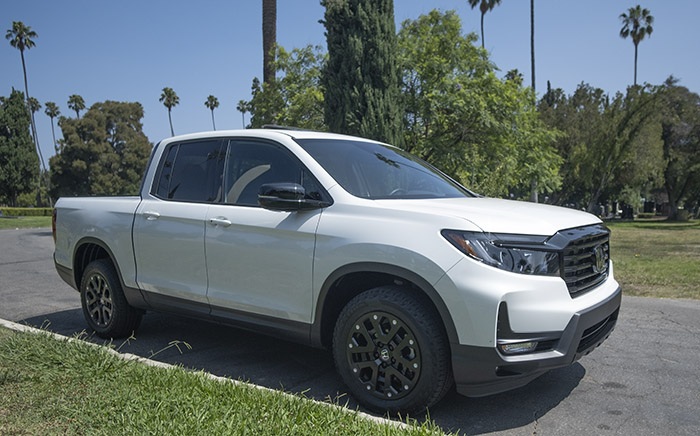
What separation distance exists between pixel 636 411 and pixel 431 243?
5.90 ft

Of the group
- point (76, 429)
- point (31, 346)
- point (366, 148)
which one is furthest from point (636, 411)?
point (31, 346)

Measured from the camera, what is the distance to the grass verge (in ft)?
9.55

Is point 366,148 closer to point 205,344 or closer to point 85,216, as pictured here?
point 205,344

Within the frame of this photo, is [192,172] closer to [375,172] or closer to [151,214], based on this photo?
[151,214]

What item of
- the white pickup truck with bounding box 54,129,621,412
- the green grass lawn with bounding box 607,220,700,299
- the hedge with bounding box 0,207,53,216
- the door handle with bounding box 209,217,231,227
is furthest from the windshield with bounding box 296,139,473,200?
the hedge with bounding box 0,207,53,216

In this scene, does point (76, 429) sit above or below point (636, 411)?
above

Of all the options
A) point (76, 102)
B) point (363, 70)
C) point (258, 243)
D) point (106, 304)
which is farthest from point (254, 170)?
point (76, 102)

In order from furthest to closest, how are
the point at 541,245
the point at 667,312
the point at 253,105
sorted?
the point at 253,105
the point at 667,312
the point at 541,245

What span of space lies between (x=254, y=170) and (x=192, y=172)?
0.75 m

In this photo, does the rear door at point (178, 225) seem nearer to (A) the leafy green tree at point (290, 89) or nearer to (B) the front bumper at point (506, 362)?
(B) the front bumper at point (506, 362)

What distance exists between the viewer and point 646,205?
68.7m

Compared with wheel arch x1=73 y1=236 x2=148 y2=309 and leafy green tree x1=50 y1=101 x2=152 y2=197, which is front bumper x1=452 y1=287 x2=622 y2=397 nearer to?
wheel arch x1=73 y1=236 x2=148 y2=309

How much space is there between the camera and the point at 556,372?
442 centimetres

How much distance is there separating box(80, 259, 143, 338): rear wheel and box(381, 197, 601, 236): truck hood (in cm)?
301
